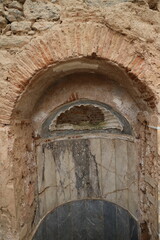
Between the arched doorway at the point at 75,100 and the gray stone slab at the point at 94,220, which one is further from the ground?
the arched doorway at the point at 75,100

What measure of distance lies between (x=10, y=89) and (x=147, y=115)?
1622 millimetres

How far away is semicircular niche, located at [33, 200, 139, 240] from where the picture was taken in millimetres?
2732

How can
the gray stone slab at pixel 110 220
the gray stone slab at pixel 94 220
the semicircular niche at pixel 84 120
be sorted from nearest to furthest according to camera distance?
the semicircular niche at pixel 84 120
the gray stone slab at pixel 110 220
the gray stone slab at pixel 94 220

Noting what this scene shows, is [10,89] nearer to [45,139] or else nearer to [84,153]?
[45,139]

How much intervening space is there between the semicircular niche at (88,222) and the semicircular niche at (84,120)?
52.0 inches

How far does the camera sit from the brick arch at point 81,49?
1.71 metres

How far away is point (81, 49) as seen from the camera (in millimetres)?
1728

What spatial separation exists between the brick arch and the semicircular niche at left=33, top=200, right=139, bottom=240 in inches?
84.8

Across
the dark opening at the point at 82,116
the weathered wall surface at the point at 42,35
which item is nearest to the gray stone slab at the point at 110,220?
the weathered wall surface at the point at 42,35

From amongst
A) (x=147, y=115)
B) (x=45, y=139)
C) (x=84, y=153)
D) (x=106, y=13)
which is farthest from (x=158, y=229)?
(x=106, y=13)

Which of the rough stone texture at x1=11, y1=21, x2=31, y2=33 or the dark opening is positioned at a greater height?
the rough stone texture at x1=11, y1=21, x2=31, y2=33

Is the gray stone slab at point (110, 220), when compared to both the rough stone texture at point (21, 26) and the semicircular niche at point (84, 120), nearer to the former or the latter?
the semicircular niche at point (84, 120)

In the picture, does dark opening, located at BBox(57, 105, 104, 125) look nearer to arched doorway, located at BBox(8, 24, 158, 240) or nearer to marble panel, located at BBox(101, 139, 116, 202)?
arched doorway, located at BBox(8, 24, 158, 240)

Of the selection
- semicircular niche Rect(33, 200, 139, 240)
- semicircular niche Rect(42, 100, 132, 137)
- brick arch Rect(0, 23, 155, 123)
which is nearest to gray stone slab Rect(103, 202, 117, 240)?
semicircular niche Rect(33, 200, 139, 240)
